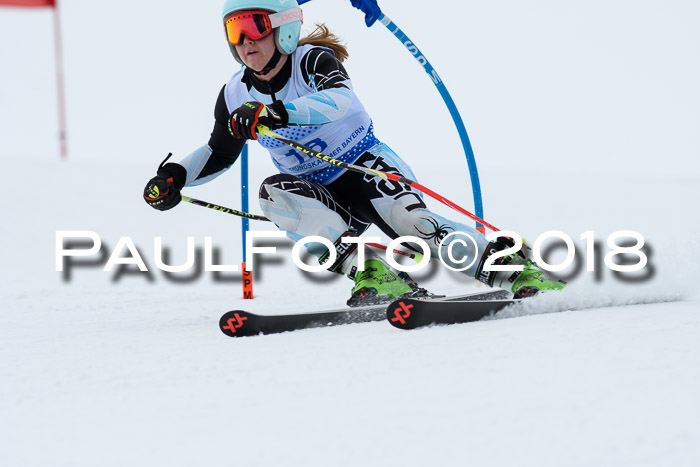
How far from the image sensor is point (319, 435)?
126cm

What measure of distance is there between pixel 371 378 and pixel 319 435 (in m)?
0.36

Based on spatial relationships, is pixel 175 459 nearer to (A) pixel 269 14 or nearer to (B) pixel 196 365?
(B) pixel 196 365

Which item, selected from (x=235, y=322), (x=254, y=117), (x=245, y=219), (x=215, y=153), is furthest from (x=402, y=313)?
(x=245, y=219)

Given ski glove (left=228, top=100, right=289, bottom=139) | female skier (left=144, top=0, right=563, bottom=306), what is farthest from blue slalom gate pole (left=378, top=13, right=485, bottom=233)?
ski glove (left=228, top=100, right=289, bottom=139)

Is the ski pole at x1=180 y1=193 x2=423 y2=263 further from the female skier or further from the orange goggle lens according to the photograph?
the orange goggle lens

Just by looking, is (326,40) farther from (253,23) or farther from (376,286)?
(376,286)

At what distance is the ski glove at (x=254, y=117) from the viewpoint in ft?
7.77

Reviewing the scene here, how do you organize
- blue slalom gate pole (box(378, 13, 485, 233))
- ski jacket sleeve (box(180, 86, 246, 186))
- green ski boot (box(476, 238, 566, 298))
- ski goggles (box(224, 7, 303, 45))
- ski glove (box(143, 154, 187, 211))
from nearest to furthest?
ski goggles (box(224, 7, 303, 45)) → green ski boot (box(476, 238, 566, 298)) → ski glove (box(143, 154, 187, 211)) → ski jacket sleeve (box(180, 86, 246, 186)) → blue slalom gate pole (box(378, 13, 485, 233))

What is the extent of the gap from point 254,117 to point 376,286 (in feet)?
2.70

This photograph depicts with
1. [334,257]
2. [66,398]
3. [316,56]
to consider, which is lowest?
A: [66,398]

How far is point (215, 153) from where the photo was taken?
3.22 metres

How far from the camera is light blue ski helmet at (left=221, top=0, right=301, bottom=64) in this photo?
2.72 metres

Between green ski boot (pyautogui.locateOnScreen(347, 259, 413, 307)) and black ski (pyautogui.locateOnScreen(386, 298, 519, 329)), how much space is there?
44 cm

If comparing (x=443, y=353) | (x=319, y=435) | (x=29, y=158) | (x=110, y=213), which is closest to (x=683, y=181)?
(x=110, y=213)
